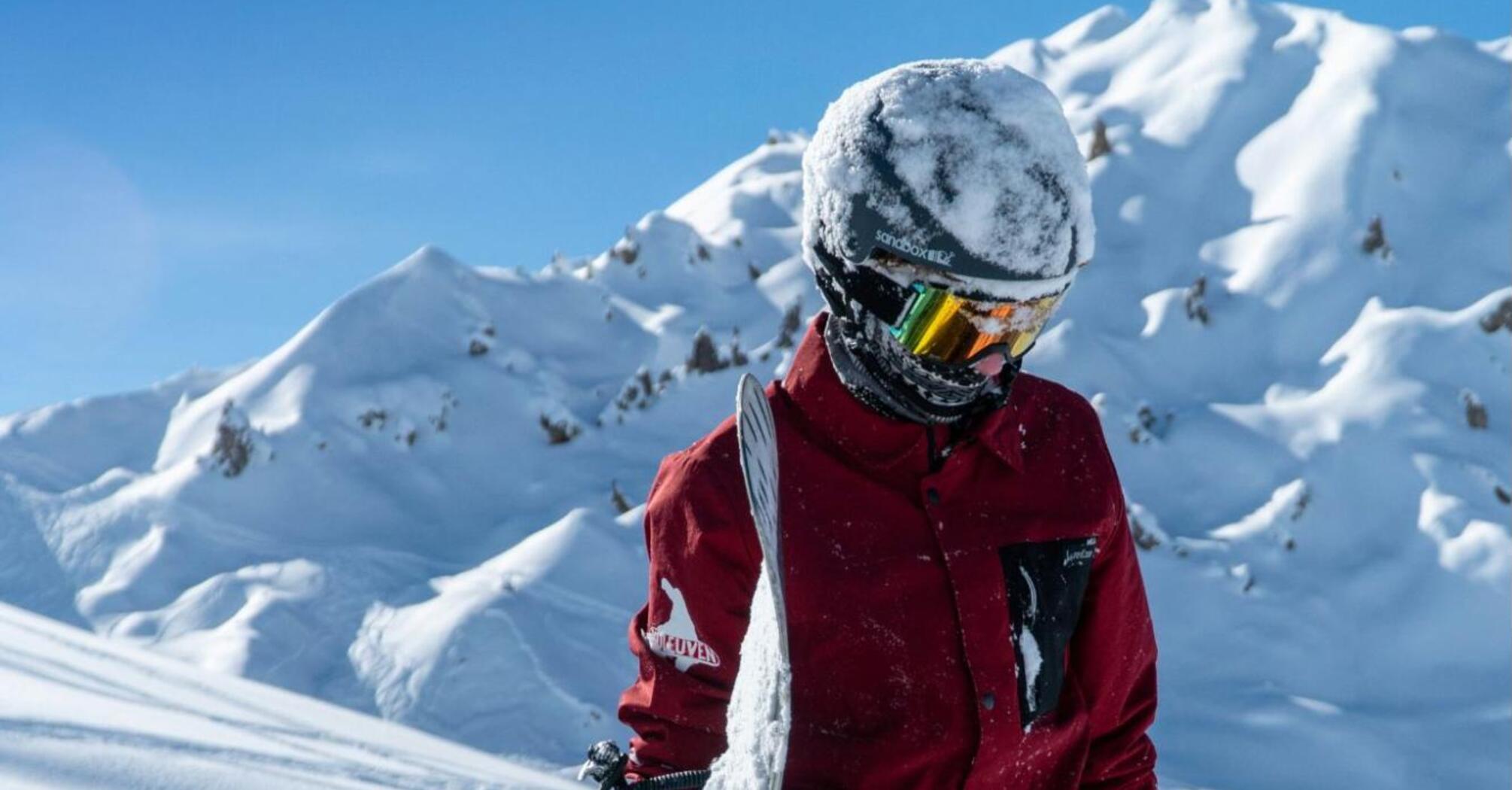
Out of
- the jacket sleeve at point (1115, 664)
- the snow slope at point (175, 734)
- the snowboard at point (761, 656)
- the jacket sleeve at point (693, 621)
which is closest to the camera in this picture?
the snowboard at point (761, 656)

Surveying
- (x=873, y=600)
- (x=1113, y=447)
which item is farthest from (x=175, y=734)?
(x=1113, y=447)

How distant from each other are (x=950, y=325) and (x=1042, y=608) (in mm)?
352

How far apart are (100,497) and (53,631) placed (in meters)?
2.77

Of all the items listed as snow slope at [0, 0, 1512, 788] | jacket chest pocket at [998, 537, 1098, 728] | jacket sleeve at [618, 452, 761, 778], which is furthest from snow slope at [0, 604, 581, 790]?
jacket chest pocket at [998, 537, 1098, 728]

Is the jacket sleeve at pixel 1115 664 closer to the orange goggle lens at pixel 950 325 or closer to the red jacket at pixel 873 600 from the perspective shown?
the red jacket at pixel 873 600

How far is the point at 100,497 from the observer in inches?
277

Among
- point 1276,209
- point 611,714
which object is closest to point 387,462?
point 611,714

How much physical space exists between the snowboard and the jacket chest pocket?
1.00 feet

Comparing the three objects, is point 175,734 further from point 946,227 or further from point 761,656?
point 946,227

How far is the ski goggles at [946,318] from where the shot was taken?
154cm

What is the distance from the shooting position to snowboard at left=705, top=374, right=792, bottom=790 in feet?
4.28

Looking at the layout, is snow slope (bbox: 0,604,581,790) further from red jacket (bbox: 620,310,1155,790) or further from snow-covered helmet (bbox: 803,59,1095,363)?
snow-covered helmet (bbox: 803,59,1095,363)

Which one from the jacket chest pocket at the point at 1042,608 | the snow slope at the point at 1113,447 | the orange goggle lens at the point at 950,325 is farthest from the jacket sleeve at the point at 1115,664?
the snow slope at the point at 1113,447

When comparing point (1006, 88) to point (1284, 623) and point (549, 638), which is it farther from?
point (1284, 623)
